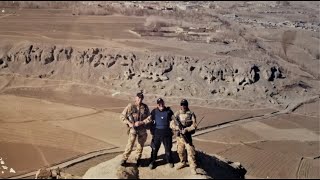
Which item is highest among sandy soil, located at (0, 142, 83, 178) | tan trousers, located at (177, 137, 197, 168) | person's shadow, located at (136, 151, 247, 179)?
tan trousers, located at (177, 137, 197, 168)

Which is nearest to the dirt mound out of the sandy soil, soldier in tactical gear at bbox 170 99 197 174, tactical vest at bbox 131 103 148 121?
soldier in tactical gear at bbox 170 99 197 174

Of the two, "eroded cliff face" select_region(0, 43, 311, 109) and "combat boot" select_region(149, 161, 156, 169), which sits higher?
"eroded cliff face" select_region(0, 43, 311, 109)

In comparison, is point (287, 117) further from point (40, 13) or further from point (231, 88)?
point (40, 13)

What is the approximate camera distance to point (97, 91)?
25.0 meters

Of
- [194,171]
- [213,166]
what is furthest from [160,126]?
[213,166]

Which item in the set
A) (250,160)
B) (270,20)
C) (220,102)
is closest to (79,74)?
(220,102)

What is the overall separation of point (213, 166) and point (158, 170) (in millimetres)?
1506

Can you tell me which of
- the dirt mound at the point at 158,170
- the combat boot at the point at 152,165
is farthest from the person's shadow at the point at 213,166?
the combat boot at the point at 152,165

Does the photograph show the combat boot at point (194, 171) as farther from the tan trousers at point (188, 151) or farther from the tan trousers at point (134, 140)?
the tan trousers at point (134, 140)

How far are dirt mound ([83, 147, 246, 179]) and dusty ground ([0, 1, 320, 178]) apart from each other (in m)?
0.26

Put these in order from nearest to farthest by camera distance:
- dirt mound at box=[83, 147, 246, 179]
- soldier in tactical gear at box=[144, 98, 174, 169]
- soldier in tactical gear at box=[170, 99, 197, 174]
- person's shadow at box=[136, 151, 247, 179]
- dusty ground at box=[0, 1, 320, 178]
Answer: dirt mound at box=[83, 147, 246, 179] < soldier in tactical gear at box=[170, 99, 197, 174] < soldier in tactical gear at box=[144, 98, 174, 169] < person's shadow at box=[136, 151, 247, 179] < dusty ground at box=[0, 1, 320, 178]

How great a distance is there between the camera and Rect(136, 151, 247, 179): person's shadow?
12859 mm

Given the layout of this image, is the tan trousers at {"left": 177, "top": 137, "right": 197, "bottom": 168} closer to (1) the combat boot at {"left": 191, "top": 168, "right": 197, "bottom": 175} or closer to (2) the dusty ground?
(1) the combat boot at {"left": 191, "top": 168, "right": 197, "bottom": 175}

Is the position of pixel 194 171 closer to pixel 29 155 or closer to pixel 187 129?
pixel 187 129
